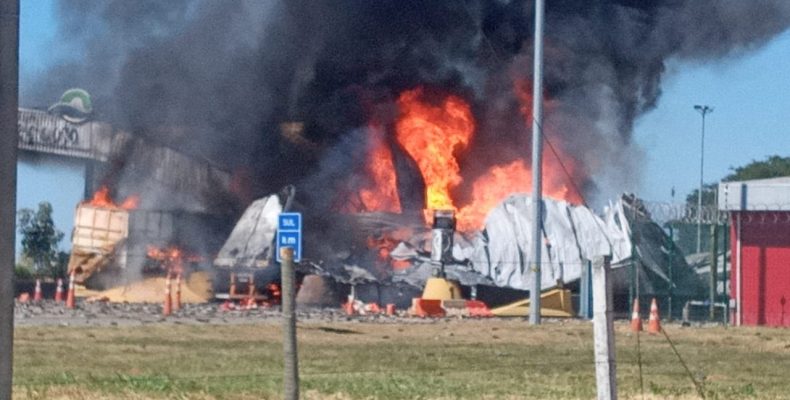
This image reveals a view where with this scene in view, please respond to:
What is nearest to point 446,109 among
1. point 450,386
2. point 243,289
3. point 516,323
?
point 243,289

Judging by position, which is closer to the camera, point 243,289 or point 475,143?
point 243,289

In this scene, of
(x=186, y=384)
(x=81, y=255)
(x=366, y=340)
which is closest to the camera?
(x=186, y=384)

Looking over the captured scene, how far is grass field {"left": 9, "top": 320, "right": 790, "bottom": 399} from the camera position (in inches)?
662

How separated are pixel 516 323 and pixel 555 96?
74.7 ft

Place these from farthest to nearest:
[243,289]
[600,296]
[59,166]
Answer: [59,166] → [243,289] → [600,296]

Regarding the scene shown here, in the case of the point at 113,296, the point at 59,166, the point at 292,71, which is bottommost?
the point at 113,296

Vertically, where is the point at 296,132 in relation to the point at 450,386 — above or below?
above

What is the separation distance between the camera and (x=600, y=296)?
1043 cm

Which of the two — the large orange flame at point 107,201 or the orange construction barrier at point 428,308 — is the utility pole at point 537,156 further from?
the large orange flame at point 107,201

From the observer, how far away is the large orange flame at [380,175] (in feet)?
182

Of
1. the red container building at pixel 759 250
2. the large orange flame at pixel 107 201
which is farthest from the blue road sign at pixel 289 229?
the large orange flame at pixel 107 201

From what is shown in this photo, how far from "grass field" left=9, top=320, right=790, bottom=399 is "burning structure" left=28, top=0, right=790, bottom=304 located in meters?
23.0

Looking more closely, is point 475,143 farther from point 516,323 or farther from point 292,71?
point 516,323

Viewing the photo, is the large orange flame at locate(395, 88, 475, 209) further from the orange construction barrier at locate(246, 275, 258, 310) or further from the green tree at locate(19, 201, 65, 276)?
the green tree at locate(19, 201, 65, 276)
